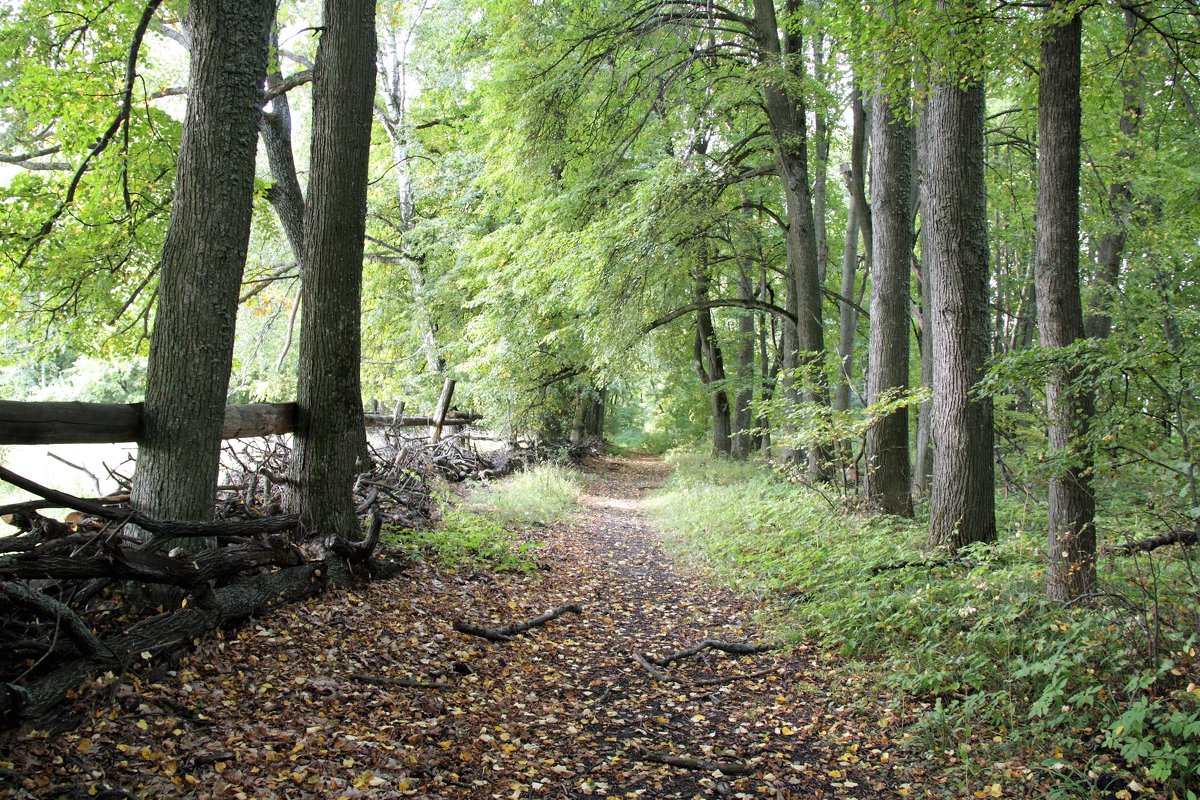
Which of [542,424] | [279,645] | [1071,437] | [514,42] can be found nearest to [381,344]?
[542,424]

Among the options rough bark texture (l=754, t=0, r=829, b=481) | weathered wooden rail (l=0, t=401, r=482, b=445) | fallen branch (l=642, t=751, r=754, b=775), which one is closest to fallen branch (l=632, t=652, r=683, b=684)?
fallen branch (l=642, t=751, r=754, b=775)

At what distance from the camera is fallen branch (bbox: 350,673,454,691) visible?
4109 millimetres

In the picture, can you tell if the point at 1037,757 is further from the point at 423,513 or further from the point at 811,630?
the point at 423,513

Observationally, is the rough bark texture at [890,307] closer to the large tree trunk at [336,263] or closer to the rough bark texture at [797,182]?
the rough bark texture at [797,182]

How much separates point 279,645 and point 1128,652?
4.73 meters

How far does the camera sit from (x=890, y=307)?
28.6ft

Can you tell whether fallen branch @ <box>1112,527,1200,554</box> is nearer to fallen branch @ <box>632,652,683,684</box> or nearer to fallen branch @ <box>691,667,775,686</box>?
fallen branch @ <box>691,667,775,686</box>

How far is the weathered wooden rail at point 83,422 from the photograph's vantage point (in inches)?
141

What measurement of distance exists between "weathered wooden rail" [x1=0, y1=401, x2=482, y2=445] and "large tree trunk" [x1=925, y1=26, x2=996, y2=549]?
595 cm

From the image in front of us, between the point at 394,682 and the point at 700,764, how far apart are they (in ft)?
6.20

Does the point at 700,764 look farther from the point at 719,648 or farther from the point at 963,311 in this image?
the point at 963,311

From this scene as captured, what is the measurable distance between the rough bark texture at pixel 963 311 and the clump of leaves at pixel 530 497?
223 inches

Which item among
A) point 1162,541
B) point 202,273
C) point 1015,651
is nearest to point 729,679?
point 1015,651

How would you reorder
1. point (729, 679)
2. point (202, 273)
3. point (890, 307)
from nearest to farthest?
1. point (202, 273)
2. point (729, 679)
3. point (890, 307)
